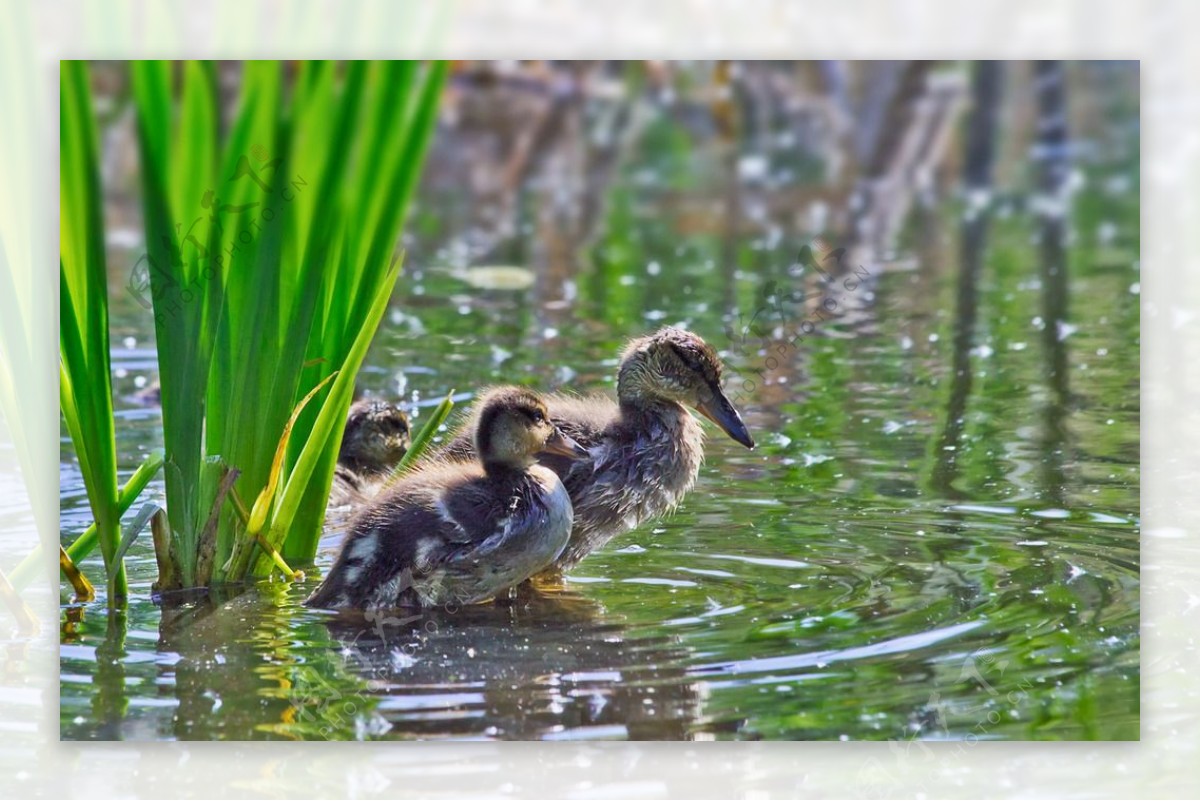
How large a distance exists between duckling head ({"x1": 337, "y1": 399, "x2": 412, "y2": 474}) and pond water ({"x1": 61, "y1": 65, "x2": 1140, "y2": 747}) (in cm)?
48

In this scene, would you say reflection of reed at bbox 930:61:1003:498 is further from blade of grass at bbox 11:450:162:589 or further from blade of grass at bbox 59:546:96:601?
blade of grass at bbox 59:546:96:601

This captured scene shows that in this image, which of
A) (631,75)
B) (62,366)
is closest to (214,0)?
(62,366)

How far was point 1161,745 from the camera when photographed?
3844 millimetres

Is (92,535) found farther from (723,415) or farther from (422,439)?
(723,415)

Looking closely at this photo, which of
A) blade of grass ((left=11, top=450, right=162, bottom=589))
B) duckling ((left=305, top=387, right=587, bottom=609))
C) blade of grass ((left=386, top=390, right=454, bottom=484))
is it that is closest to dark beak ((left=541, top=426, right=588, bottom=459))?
duckling ((left=305, top=387, right=587, bottom=609))

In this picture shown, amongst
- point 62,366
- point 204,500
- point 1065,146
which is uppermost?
point 1065,146

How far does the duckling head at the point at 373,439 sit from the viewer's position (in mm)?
5574

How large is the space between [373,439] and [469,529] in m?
1.39

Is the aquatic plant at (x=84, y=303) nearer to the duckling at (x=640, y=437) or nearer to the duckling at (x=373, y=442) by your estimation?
the duckling at (x=640, y=437)

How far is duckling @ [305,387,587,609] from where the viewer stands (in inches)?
167

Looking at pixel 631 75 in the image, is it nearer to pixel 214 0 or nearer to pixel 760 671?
pixel 214 0

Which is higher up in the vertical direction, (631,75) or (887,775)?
(631,75)

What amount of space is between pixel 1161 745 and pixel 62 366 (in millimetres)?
2388

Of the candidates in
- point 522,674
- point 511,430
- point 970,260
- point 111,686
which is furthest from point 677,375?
point 970,260
